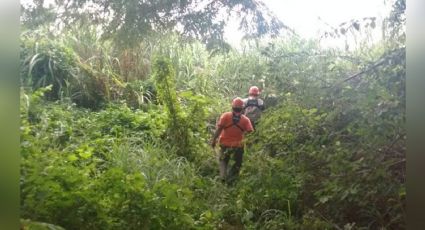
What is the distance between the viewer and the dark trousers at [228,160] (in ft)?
7.18

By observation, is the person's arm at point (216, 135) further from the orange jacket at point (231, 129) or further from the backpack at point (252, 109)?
the backpack at point (252, 109)

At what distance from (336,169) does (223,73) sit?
2.33 feet

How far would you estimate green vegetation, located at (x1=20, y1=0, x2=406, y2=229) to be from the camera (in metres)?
2.00

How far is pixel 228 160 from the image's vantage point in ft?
7.20

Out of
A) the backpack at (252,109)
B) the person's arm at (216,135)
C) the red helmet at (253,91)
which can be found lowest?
the person's arm at (216,135)

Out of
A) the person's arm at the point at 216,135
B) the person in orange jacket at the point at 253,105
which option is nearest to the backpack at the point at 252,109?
the person in orange jacket at the point at 253,105

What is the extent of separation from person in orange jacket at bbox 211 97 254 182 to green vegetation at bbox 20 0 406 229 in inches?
1.6

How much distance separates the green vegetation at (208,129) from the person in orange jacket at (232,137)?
40mm

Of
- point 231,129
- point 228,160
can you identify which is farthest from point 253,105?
point 228,160

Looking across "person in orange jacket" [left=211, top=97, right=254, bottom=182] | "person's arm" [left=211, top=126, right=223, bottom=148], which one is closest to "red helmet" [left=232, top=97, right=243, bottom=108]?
"person in orange jacket" [left=211, top=97, right=254, bottom=182]

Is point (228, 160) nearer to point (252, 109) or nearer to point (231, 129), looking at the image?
point (231, 129)

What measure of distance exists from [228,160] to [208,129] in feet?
0.59

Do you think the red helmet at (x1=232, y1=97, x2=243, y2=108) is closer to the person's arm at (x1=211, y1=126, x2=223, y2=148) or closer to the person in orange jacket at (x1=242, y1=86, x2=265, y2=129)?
the person in orange jacket at (x1=242, y1=86, x2=265, y2=129)
